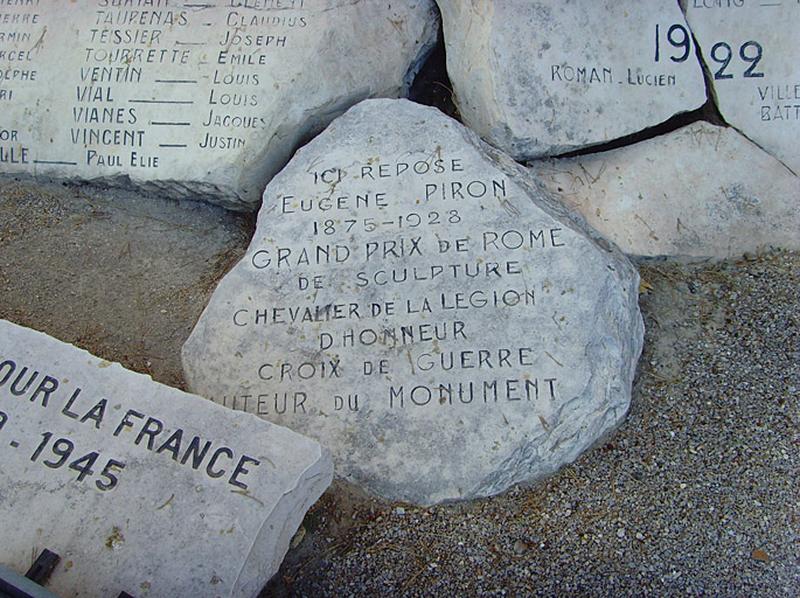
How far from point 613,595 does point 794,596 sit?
0.49m

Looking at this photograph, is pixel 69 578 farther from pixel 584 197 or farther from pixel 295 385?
pixel 584 197

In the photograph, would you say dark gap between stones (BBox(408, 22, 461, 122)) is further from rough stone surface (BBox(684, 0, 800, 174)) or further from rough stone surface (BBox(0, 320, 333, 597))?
rough stone surface (BBox(0, 320, 333, 597))

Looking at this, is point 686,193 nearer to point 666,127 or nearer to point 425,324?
point 666,127

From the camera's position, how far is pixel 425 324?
2875 millimetres

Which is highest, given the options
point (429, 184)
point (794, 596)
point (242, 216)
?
point (429, 184)

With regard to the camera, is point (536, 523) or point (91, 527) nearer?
point (91, 527)

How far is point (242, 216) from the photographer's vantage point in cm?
372

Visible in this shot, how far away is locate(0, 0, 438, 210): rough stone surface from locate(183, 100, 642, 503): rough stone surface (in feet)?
1.36

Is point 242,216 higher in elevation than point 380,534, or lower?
higher

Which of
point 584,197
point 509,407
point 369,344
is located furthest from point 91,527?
point 584,197

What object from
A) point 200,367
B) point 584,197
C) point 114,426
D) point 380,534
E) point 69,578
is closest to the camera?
point 69,578

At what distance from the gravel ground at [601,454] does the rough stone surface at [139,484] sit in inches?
13.6

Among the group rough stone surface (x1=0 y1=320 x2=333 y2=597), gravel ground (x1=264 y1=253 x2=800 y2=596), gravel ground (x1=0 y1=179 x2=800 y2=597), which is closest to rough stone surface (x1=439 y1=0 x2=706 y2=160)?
gravel ground (x1=0 y1=179 x2=800 y2=597)

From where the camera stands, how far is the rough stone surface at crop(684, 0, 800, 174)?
3.57 metres
